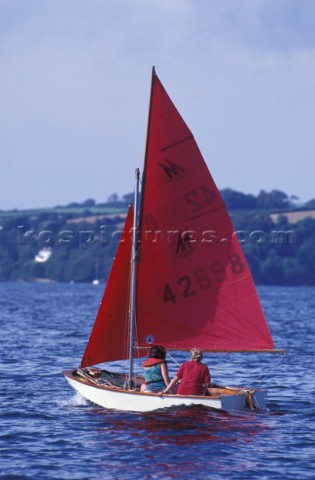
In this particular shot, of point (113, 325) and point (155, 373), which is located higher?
point (113, 325)

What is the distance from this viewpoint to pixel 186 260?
3141cm

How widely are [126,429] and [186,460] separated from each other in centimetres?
354

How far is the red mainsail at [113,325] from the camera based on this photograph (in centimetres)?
3170

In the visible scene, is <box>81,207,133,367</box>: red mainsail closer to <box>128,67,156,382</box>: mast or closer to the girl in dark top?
<box>128,67,156,382</box>: mast

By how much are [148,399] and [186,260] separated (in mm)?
4411

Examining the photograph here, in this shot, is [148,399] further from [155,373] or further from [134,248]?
[134,248]

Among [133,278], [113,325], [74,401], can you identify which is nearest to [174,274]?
[133,278]

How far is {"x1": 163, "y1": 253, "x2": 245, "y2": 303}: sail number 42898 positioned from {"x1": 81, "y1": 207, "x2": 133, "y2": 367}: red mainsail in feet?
4.34

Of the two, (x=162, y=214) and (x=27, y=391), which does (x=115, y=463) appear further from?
(x=27, y=391)

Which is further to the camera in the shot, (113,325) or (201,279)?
(113,325)

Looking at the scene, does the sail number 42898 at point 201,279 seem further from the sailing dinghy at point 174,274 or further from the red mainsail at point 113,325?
the red mainsail at point 113,325

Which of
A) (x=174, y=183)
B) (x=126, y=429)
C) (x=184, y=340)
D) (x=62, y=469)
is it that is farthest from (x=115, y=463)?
(x=174, y=183)

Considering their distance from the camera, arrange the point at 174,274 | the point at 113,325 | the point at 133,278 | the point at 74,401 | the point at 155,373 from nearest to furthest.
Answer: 1. the point at 155,373
2. the point at 133,278
3. the point at 174,274
4. the point at 113,325
5. the point at 74,401

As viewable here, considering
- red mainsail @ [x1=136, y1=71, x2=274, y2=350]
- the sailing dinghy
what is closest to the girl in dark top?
the sailing dinghy
